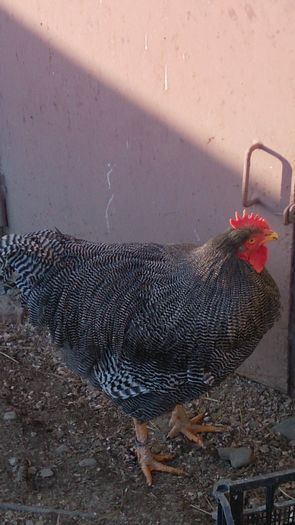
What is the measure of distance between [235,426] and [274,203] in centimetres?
125

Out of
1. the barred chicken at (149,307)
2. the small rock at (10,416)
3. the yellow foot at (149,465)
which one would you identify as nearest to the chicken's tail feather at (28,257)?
the barred chicken at (149,307)

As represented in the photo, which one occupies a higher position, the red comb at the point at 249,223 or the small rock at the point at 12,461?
the red comb at the point at 249,223

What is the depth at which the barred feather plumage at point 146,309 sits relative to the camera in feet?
9.86

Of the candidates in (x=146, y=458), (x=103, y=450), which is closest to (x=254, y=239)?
(x=146, y=458)

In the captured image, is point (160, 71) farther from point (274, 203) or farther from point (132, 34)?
point (274, 203)

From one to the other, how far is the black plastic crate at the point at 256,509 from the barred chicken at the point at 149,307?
0.60 meters

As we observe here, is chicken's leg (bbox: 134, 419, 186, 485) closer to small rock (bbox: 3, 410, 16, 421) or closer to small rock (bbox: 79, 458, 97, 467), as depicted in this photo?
small rock (bbox: 79, 458, 97, 467)

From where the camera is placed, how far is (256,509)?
2.70 meters

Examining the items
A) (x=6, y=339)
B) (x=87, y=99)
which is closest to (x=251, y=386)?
(x=6, y=339)

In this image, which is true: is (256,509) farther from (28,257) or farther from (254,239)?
(28,257)

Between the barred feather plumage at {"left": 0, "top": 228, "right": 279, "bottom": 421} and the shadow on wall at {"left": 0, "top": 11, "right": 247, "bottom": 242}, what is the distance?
0.53 m

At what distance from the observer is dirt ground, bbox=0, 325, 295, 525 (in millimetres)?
3168

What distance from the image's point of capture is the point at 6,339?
4.53 m

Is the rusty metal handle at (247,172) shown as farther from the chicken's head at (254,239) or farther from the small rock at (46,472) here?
the small rock at (46,472)
